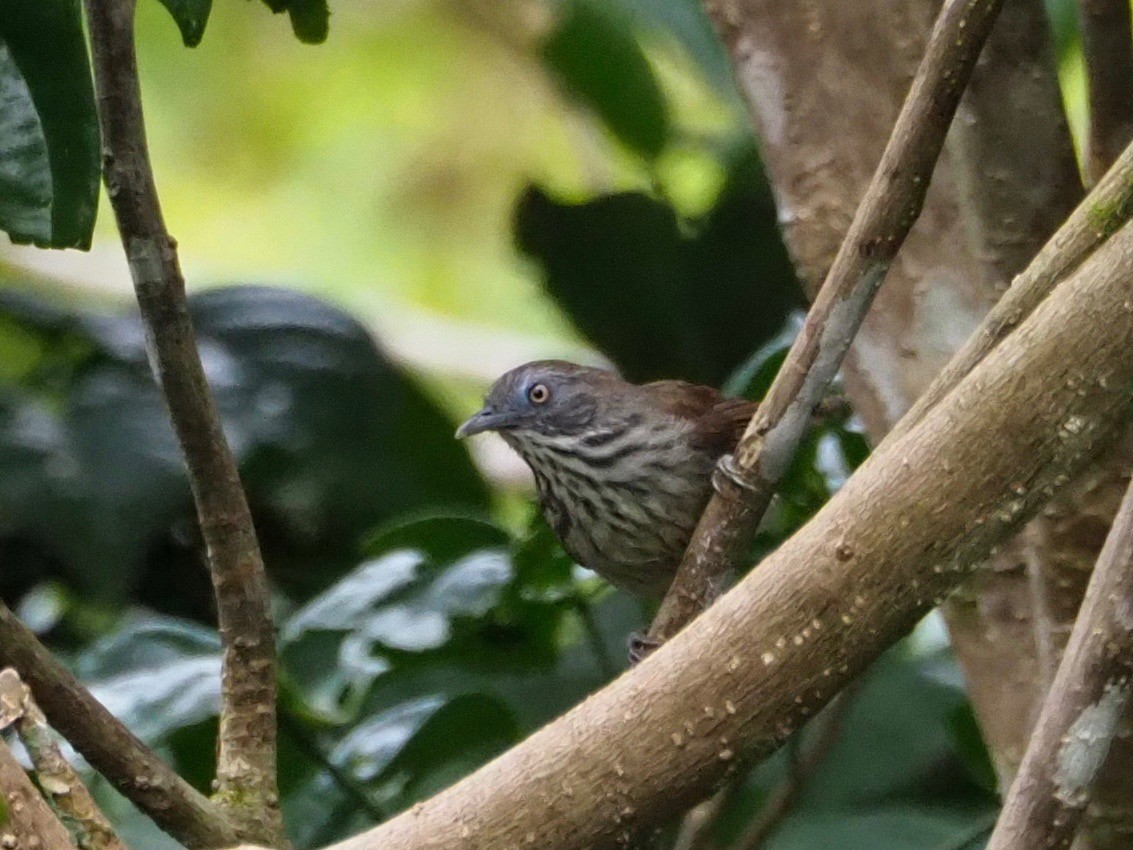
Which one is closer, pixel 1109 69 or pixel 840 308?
pixel 840 308

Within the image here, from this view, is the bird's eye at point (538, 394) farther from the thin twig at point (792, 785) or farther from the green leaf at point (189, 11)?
the green leaf at point (189, 11)

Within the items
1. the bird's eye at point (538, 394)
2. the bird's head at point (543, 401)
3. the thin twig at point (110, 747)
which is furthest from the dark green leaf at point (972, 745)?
the thin twig at point (110, 747)

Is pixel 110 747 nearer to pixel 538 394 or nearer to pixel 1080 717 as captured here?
pixel 1080 717

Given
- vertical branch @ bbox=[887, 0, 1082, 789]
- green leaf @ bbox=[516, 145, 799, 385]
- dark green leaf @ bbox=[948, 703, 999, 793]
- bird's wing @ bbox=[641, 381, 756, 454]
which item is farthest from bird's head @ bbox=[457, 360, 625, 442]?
vertical branch @ bbox=[887, 0, 1082, 789]

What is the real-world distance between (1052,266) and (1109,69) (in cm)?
72

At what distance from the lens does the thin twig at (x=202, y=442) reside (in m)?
1.72

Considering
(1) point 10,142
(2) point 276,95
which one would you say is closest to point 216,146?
(2) point 276,95

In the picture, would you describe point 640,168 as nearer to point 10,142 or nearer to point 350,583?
point 350,583

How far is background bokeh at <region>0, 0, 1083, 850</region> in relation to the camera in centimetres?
268

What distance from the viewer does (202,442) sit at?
180 cm

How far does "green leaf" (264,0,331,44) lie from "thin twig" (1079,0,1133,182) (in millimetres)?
1107

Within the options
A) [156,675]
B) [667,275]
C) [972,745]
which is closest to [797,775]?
[972,745]

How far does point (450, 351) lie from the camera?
4695 mm

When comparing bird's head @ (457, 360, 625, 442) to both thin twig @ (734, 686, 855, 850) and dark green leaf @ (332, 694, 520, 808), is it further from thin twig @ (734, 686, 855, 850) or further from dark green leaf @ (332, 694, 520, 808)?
thin twig @ (734, 686, 855, 850)
